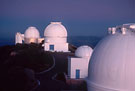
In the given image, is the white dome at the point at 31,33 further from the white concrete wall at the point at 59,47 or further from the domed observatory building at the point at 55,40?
the white concrete wall at the point at 59,47

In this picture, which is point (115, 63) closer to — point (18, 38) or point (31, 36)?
point (31, 36)

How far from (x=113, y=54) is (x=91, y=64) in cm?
119

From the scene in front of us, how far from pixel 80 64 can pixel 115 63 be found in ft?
33.6

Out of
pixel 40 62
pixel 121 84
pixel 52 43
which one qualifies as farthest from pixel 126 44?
pixel 52 43

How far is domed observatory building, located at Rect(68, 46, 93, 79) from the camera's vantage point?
59.4ft

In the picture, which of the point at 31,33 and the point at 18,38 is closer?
the point at 31,33

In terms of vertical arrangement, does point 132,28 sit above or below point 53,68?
above

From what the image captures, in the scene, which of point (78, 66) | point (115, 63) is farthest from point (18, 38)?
point (115, 63)

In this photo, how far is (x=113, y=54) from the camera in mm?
8258

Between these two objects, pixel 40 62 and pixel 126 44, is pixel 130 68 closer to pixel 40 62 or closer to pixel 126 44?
pixel 126 44

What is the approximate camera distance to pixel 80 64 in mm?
18203

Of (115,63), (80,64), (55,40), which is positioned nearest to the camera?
(115,63)

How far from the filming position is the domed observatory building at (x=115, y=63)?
784 cm

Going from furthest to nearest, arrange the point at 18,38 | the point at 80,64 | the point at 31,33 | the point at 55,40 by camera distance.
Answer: the point at 18,38 → the point at 31,33 → the point at 55,40 → the point at 80,64
